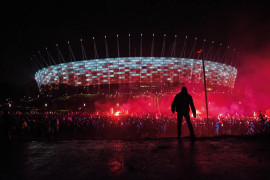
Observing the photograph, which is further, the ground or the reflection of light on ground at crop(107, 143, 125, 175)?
the reflection of light on ground at crop(107, 143, 125, 175)

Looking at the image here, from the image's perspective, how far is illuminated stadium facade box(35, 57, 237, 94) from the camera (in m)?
Answer: 59.8

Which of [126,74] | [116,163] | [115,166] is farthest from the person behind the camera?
[126,74]

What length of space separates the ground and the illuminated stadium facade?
53400 millimetres

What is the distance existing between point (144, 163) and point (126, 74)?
58192 millimetres

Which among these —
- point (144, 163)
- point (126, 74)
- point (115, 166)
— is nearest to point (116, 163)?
point (115, 166)

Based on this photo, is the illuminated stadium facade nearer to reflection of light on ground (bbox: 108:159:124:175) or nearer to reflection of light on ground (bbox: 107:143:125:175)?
reflection of light on ground (bbox: 107:143:125:175)

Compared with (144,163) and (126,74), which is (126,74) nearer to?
(126,74)

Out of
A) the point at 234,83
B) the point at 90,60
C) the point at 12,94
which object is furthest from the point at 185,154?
the point at 234,83

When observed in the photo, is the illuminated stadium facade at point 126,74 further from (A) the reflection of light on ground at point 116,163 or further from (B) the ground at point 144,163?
(A) the reflection of light on ground at point 116,163

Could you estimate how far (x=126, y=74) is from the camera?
6069cm

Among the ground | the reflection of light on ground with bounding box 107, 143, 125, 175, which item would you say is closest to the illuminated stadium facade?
the ground

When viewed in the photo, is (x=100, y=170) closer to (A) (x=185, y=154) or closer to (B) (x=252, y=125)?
(A) (x=185, y=154)

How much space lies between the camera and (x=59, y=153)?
12.3ft

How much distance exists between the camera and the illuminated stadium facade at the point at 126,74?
2356 inches
